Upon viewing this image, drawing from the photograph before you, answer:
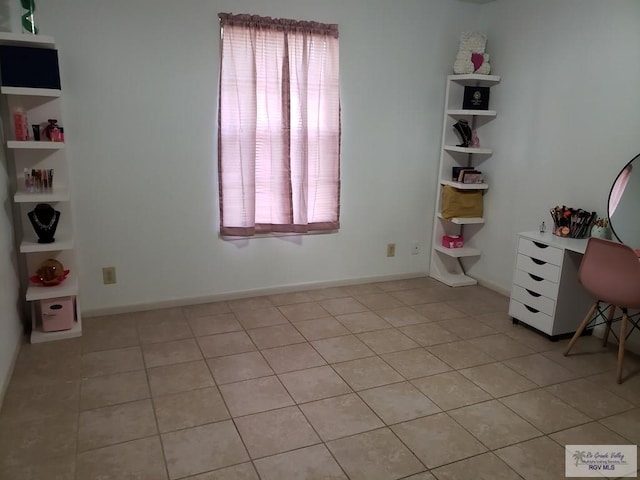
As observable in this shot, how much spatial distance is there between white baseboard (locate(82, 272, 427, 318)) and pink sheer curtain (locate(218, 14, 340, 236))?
1.62ft

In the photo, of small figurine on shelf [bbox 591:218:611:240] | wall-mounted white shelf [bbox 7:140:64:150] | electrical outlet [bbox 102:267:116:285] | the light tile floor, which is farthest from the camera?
electrical outlet [bbox 102:267:116:285]

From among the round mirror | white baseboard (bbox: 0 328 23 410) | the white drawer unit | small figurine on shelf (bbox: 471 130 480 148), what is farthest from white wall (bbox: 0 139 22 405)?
the round mirror

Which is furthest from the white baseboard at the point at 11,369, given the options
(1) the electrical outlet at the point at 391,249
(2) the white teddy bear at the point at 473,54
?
(2) the white teddy bear at the point at 473,54

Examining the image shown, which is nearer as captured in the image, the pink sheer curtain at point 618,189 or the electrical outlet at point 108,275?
the pink sheer curtain at point 618,189

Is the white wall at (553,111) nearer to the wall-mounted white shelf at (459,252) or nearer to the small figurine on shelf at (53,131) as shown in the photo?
the wall-mounted white shelf at (459,252)

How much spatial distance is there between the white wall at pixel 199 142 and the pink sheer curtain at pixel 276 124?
0.10 metres

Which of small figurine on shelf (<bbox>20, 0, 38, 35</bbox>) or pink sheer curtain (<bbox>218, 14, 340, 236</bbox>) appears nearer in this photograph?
small figurine on shelf (<bbox>20, 0, 38, 35</bbox>)

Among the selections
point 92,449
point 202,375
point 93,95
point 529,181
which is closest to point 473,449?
point 202,375

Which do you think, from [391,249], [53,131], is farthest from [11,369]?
[391,249]

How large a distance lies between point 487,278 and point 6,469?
11.8 feet

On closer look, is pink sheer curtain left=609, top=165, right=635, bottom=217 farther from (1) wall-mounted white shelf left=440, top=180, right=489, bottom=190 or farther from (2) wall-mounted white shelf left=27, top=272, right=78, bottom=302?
(2) wall-mounted white shelf left=27, top=272, right=78, bottom=302

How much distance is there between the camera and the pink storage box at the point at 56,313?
117 inches

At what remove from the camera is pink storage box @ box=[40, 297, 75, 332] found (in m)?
2.97

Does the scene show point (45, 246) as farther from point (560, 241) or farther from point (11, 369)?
point (560, 241)
